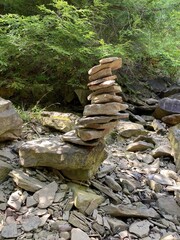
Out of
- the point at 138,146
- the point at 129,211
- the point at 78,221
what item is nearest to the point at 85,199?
the point at 78,221

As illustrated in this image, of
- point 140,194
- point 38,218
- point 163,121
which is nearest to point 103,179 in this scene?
point 140,194

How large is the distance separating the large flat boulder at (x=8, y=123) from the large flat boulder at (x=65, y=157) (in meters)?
0.50

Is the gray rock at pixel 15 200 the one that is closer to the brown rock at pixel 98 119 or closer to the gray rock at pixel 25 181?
the gray rock at pixel 25 181

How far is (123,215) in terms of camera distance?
108 inches

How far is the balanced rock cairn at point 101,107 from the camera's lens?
280 cm

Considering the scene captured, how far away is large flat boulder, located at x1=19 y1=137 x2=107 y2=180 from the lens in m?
2.88

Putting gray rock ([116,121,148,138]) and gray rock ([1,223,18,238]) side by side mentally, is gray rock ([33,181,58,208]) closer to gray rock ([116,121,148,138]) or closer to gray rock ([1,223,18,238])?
gray rock ([1,223,18,238])

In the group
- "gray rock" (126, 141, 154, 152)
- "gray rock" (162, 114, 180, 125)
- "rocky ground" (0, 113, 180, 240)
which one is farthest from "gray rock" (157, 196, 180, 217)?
"gray rock" (162, 114, 180, 125)

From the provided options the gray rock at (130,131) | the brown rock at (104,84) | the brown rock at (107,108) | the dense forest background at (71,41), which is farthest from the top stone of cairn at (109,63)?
the gray rock at (130,131)

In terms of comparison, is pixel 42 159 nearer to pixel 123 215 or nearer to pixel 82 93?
pixel 123 215

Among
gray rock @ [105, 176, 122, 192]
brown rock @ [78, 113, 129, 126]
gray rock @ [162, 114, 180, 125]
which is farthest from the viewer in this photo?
gray rock @ [162, 114, 180, 125]

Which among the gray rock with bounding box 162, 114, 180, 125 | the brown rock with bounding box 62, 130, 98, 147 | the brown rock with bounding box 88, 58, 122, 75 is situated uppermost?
the brown rock with bounding box 88, 58, 122, 75

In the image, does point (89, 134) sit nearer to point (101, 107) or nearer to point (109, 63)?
point (101, 107)

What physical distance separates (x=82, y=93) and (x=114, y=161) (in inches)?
93.1
